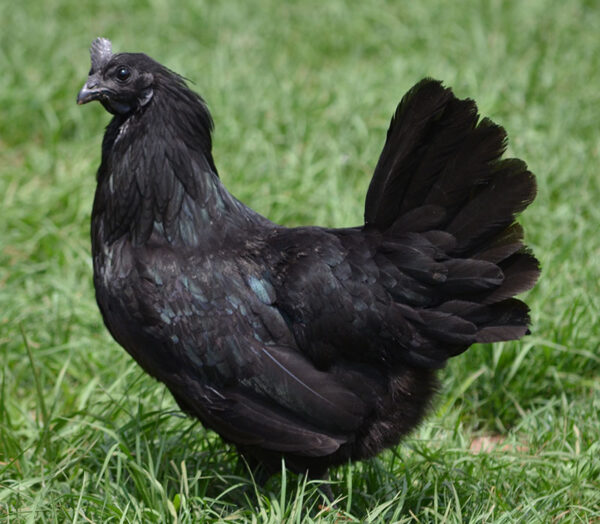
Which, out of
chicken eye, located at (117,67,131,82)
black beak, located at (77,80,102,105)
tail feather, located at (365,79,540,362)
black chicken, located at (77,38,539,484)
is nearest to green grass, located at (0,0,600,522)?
black chicken, located at (77,38,539,484)

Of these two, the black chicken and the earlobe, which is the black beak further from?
the earlobe

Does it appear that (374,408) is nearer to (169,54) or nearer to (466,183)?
(466,183)

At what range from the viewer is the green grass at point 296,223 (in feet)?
11.6

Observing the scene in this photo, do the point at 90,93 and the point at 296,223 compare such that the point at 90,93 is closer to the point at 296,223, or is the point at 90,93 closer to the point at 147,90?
the point at 147,90

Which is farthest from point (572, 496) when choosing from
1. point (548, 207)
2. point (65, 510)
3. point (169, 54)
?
point (169, 54)

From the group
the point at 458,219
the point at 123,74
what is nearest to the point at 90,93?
the point at 123,74

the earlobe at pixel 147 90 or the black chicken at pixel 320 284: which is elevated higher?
the earlobe at pixel 147 90

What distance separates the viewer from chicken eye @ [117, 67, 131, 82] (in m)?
3.40

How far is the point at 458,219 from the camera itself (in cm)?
326

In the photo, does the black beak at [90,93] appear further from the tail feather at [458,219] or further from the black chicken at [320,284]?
the tail feather at [458,219]

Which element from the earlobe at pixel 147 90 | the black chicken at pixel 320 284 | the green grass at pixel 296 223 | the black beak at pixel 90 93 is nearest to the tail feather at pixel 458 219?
the black chicken at pixel 320 284

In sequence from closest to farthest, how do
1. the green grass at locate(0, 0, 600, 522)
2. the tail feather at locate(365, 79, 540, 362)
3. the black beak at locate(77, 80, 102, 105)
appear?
1. the tail feather at locate(365, 79, 540, 362)
2. the black beak at locate(77, 80, 102, 105)
3. the green grass at locate(0, 0, 600, 522)

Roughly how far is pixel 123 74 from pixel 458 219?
148 cm

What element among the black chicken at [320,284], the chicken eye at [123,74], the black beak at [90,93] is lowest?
the black chicken at [320,284]
